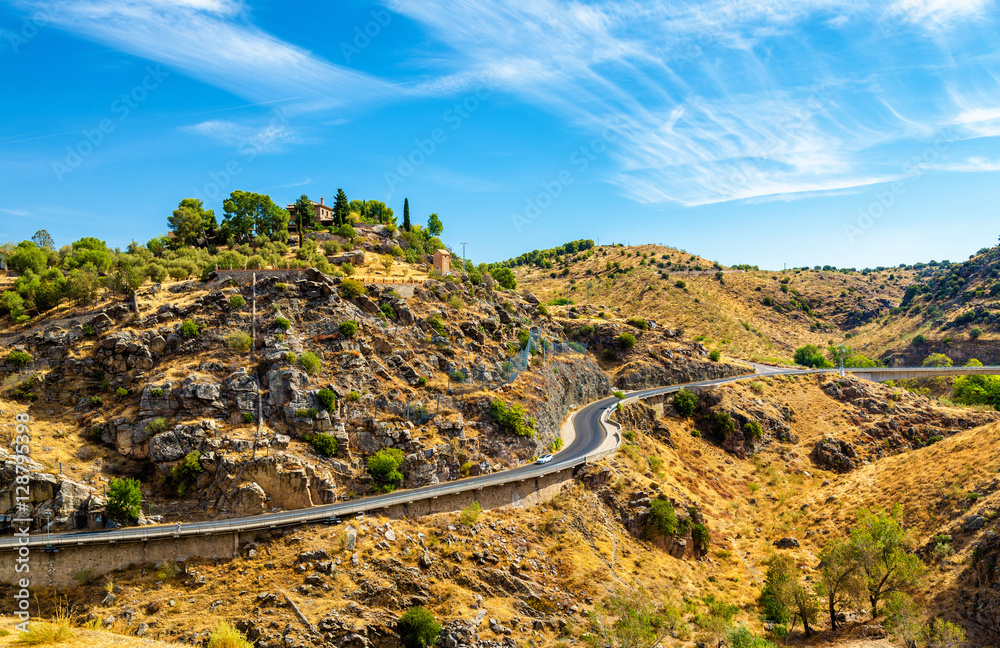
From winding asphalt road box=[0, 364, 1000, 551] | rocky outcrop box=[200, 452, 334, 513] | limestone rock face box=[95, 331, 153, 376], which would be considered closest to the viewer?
winding asphalt road box=[0, 364, 1000, 551]

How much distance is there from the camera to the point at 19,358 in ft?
155

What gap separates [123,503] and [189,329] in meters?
18.3

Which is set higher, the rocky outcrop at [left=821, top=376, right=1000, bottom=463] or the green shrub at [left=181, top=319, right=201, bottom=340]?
the green shrub at [left=181, top=319, right=201, bottom=340]

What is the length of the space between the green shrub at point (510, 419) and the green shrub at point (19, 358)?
43803 mm

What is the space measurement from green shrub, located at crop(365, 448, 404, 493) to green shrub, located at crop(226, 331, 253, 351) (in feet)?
58.0

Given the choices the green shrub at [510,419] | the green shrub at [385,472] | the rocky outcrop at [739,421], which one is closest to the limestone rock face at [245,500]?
the green shrub at [385,472]

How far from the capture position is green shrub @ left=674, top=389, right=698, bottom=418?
76938 mm

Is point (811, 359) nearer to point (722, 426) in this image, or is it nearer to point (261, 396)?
point (722, 426)

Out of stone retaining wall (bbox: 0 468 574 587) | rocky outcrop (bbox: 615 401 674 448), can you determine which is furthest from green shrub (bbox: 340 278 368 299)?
rocky outcrop (bbox: 615 401 674 448)

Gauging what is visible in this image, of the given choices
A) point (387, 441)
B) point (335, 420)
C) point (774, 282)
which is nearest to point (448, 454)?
point (387, 441)

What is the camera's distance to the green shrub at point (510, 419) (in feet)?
184

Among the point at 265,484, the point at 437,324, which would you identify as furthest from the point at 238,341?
the point at 437,324

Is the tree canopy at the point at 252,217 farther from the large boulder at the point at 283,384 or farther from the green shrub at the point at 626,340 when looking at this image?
the green shrub at the point at 626,340

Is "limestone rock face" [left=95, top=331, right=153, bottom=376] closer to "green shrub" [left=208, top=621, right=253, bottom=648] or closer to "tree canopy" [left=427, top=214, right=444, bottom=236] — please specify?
"green shrub" [left=208, top=621, right=253, bottom=648]
